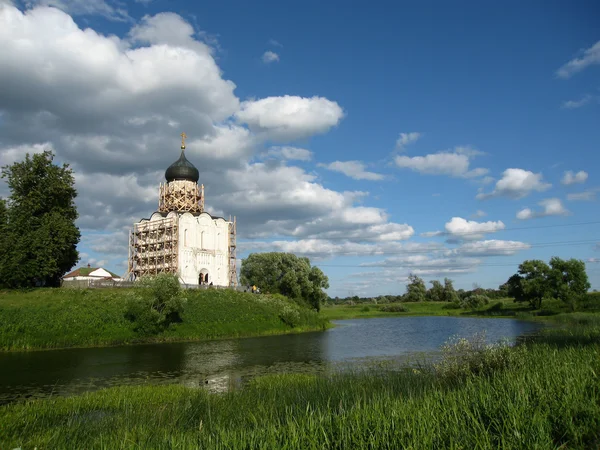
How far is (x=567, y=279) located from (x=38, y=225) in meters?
71.6

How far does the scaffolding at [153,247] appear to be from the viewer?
5156cm

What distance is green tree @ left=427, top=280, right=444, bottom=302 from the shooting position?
110m

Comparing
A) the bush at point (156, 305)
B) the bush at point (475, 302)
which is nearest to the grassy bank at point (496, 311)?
the bush at point (475, 302)

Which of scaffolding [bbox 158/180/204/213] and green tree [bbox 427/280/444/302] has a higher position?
scaffolding [bbox 158/180/204/213]

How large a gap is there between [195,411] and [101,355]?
59.9 feet

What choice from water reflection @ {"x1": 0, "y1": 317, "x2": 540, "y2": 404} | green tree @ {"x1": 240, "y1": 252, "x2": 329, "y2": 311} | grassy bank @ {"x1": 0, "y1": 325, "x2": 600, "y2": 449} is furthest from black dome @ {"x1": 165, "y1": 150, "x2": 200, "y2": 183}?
grassy bank @ {"x1": 0, "y1": 325, "x2": 600, "y2": 449}

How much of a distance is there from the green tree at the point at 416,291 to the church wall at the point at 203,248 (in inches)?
2777

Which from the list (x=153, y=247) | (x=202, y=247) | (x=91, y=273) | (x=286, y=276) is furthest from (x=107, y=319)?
(x=286, y=276)

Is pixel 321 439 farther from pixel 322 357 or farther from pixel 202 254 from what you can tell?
pixel 202 254

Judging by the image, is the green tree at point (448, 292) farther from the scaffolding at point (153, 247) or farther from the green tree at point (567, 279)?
the scaffolding at point (153, 247)

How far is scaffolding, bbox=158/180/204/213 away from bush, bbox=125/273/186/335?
21.0 meters

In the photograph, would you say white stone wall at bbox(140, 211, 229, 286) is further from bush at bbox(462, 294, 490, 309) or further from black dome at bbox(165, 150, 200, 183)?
bush at bbox(462, 294, 490, 309)

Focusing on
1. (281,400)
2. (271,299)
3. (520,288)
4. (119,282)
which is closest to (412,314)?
(520,288)

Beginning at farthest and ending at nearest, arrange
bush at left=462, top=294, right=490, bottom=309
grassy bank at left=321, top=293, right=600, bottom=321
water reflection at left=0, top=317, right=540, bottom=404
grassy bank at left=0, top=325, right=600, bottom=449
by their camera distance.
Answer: bush at left=462, top=294, right=490, bottom=309, grassy bank at left=321, top=293, right=600, bottom=321, water reflection at left=0, top=317, right=540, bottom=404, grassy bank at left=0, top=325, right=600, bottom=449
